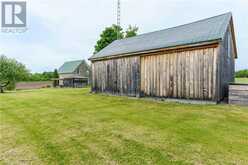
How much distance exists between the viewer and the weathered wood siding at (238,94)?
7164 mm

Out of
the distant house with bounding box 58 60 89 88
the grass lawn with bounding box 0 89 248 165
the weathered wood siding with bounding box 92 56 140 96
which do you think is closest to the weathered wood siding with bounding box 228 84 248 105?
the grass lawn with bounding box 0 89 248 165

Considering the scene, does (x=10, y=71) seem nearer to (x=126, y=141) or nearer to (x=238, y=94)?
(x=126, y=141)

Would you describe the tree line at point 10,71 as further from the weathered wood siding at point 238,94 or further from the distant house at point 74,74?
the weathered wood siding at point 238,94

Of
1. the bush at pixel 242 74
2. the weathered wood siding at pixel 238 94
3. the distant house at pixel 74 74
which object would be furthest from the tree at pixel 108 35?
the bush at pixel 242 74

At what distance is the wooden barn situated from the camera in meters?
7.55

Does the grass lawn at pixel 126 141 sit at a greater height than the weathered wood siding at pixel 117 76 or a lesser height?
lesser

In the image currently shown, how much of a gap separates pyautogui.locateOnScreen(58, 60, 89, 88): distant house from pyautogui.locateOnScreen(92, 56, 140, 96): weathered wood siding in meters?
20.2

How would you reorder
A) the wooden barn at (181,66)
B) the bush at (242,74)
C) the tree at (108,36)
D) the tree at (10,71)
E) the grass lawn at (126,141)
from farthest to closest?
the bush at (242,74)
the tree at (108,36)
the tree at (10,71)
the wooden barn at (181,66)
the grass lawn at (126,141)

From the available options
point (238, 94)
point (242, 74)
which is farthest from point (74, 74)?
point (242, 74)

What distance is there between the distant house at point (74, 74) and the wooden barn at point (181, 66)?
22245 millimetres

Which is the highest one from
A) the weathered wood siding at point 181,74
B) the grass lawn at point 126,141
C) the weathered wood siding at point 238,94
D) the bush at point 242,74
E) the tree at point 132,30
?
the tree at point 132,30

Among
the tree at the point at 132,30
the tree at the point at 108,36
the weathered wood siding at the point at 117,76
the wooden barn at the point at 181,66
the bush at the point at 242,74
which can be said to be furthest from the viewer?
the bush at the point at 242,74

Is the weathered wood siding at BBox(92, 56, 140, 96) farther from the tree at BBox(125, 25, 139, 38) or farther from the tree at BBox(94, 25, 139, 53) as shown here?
the tree at BBox(125, 25, 139, 38)

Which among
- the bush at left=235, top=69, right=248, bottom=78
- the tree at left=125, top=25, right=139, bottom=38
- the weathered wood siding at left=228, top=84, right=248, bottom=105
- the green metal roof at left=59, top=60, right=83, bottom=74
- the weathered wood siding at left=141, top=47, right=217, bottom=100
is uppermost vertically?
the tree at left=125, top=25, right=139, bottom=38
